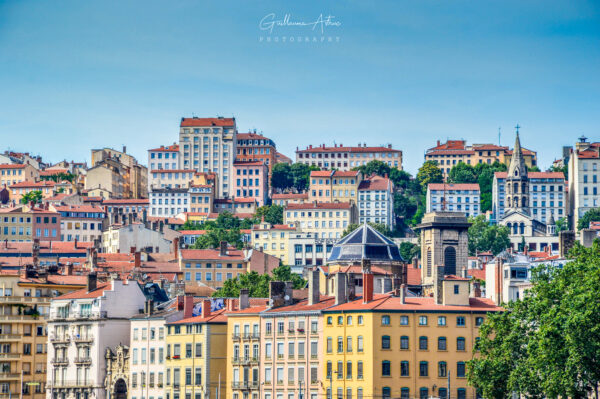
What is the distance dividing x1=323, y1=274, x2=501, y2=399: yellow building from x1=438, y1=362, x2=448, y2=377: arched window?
0.07 meters

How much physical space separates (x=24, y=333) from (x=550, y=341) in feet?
192

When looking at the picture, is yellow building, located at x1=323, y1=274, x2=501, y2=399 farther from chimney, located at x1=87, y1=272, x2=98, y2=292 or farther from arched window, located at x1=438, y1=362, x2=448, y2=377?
chimney, located at x1=87, y1=272, x2=98, y2=292

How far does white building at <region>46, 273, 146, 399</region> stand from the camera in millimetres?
117875

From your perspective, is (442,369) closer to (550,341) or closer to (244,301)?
(244,301)

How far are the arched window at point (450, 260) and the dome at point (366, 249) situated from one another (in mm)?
12430

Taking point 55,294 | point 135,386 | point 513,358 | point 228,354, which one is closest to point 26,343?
point 55,294

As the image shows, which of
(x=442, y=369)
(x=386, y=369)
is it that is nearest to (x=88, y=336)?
(x=386, y=369)

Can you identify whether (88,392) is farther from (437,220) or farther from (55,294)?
(437,220)

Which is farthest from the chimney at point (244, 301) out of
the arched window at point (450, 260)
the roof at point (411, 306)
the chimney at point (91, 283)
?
the arched window at point (450, 260)

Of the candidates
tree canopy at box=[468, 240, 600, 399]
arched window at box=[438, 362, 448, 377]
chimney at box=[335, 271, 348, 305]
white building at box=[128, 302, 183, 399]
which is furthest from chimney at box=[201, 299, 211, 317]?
tree canopy at box=[468, 240, 600, 399]

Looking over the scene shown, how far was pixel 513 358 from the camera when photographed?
87625mm

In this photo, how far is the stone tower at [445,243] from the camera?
498ft

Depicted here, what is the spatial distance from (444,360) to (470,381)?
10023 mm

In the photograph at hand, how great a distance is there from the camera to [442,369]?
3962 inches
